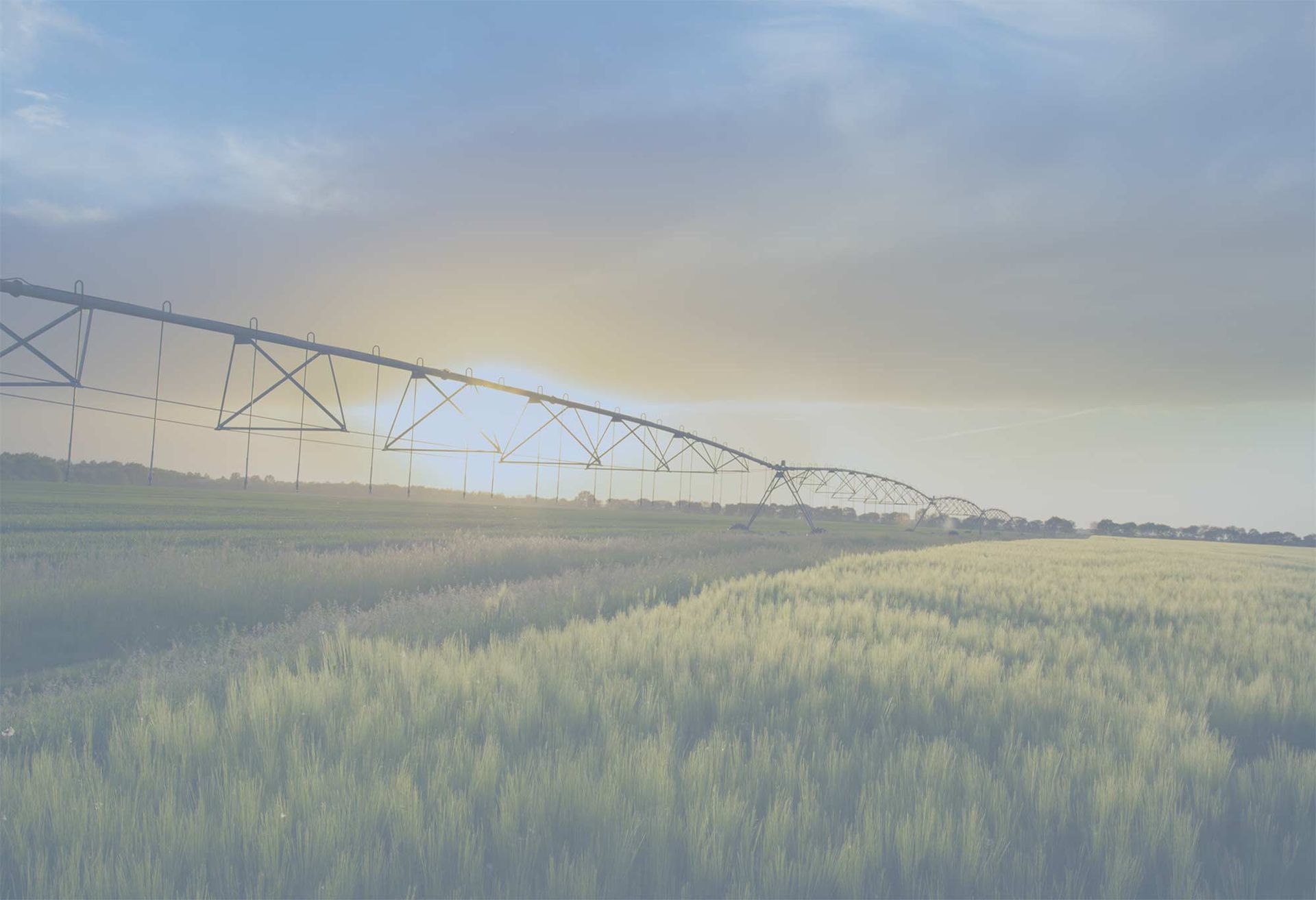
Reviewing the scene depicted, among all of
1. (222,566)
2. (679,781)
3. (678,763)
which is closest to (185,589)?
(222,566)

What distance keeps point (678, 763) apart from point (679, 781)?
0.93 feet

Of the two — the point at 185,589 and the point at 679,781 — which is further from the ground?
the point at 679,781

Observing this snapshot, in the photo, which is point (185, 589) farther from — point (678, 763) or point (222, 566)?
point (678, 763)

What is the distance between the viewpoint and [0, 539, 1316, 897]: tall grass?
3.02m

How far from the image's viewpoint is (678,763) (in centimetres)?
408

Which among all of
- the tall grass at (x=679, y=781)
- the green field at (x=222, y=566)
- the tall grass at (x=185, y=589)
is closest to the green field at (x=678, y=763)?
the tall grass at (x=679, y=781)

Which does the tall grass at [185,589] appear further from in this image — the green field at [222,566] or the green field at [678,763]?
the green field at [678,763]

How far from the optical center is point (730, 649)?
7016 mm

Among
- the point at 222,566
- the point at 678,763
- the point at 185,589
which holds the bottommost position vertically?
the point at 185,589

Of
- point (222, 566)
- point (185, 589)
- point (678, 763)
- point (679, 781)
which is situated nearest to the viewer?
point (679, 781)

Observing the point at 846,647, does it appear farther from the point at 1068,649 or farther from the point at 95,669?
the point at 95,669

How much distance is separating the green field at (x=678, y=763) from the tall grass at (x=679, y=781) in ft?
0.07

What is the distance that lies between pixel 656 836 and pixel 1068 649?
7067 millimetres

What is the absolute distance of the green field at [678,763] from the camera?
304cm
